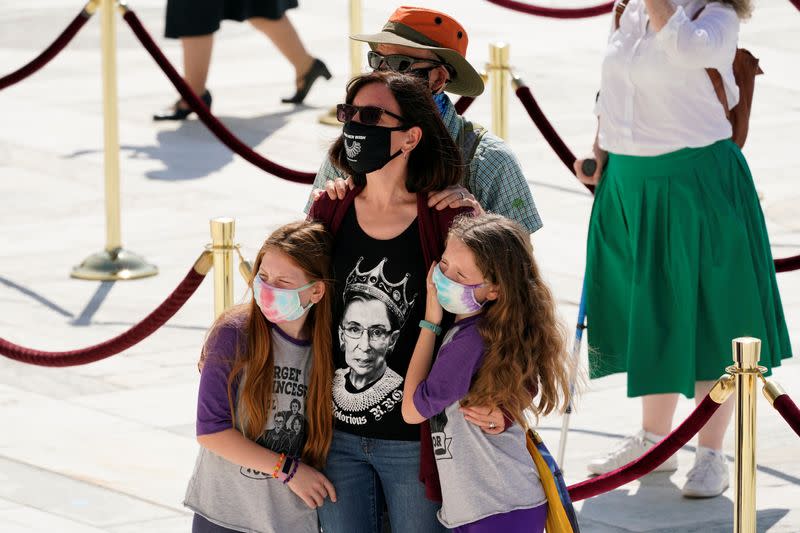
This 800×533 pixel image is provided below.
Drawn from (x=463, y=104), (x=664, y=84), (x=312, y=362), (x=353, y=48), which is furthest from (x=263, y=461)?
(x=353, y=48)

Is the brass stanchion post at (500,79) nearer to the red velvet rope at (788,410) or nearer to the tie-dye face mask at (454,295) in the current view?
the red velvet rope at (788,410)

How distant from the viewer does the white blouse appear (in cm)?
578

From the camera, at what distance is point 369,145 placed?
14.4 feet

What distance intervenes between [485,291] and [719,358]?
2011mm

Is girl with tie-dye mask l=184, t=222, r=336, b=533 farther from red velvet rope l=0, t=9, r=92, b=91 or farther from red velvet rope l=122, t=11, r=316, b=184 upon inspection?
red velvet rope l=0, t=9, r=92, b=91

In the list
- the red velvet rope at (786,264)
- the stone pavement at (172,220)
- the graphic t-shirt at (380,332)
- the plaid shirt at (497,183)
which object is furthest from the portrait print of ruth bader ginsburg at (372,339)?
the red velvet rope at (786,264)

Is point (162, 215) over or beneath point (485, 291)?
beneath

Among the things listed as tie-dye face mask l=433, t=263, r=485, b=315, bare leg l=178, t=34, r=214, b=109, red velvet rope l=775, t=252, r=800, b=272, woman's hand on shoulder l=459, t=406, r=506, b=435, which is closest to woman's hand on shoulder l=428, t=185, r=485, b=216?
tie-dye face mask l=433, t=263, r=485, b=315

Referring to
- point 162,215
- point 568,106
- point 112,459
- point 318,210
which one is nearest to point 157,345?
point 112,459

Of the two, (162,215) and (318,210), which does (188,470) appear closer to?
(318,210)

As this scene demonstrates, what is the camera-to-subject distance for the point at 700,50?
18.7 feet

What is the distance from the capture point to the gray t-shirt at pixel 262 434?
4449 millimetres

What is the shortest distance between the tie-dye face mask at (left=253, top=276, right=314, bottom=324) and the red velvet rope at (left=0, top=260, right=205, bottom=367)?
1313 millimetres

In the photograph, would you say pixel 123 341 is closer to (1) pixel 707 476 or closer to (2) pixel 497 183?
(2) pixel 497 183
